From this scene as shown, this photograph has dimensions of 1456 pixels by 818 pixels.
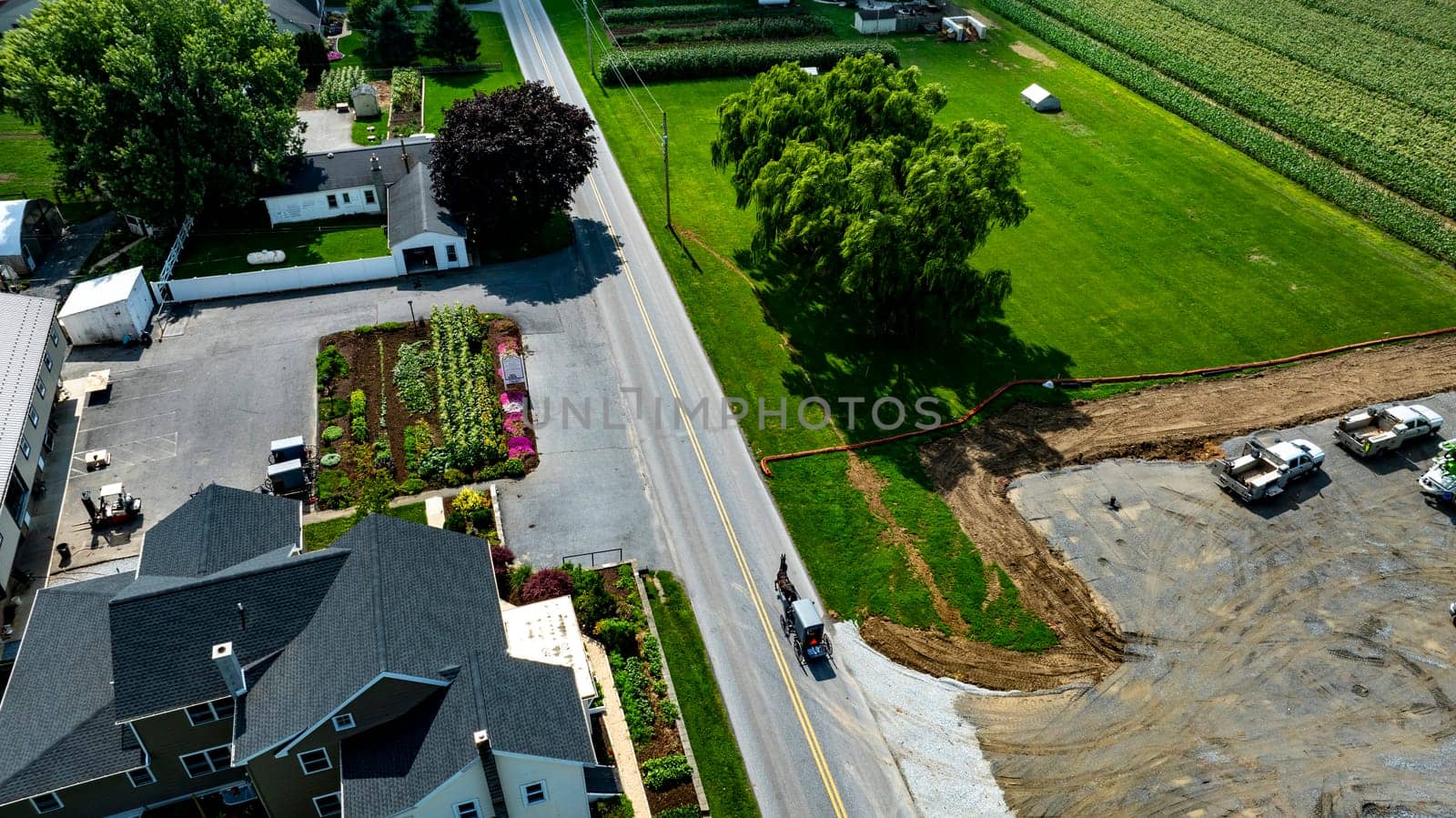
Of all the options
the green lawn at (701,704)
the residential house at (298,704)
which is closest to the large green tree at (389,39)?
the green lawn at (701,704)

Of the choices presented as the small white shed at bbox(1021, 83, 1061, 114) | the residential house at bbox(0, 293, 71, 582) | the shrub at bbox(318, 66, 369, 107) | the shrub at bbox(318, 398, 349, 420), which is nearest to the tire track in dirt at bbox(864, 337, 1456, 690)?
the shrub at bbox(318, 398, 349, 420)

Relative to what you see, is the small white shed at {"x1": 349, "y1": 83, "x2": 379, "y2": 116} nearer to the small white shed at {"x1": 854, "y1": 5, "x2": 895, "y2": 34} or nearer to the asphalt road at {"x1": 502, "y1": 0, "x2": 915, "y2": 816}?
the asphalt road at {"x1": 502, "y1": 0, "x2": 915, "y2": 816}

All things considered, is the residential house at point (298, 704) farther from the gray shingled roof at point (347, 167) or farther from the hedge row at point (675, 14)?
the hedge row at point (675, 14)

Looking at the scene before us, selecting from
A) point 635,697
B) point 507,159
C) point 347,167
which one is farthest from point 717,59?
point 635,697

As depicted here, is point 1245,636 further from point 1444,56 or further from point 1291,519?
point 1444,56

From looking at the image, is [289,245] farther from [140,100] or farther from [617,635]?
[617,635]

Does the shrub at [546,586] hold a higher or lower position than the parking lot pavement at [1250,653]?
higher
